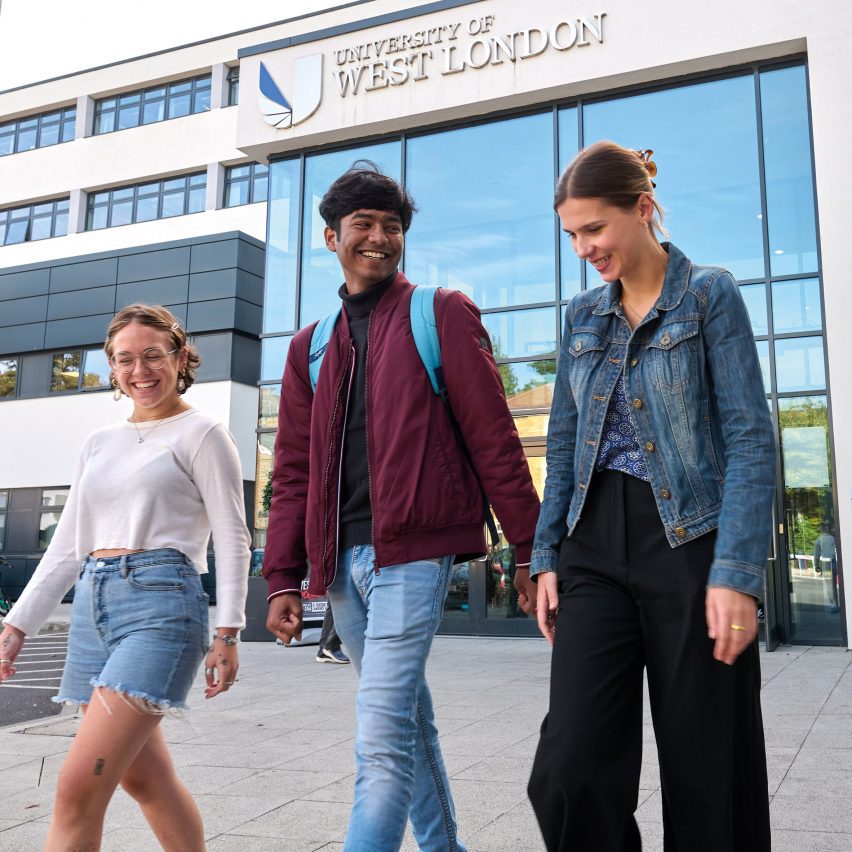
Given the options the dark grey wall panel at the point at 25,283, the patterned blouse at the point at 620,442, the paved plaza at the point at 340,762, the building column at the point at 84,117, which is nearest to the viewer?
the patterned blouse at the point at 620,442

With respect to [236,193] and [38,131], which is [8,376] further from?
[38,131]

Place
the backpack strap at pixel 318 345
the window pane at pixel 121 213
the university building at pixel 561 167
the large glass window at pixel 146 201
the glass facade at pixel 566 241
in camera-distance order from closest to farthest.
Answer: the backpack strap at pixel 318 345 < the university building at pixel 561 167 < the glass facade at pixel 566 241 < the large glass window at pixel 146 201 < the window pane at pixel 121 213

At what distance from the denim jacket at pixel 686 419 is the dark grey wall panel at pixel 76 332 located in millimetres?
22361

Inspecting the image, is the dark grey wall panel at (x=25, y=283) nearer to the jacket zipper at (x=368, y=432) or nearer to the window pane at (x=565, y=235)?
the window pane at (x=565, y=235)

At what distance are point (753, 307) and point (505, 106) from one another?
4552 millimetres

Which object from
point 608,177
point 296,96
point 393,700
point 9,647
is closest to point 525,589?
point 393,700

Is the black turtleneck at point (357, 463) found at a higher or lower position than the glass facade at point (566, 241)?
lower

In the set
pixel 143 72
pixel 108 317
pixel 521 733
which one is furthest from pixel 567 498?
pixel 143 72

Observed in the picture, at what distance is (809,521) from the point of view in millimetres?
11633

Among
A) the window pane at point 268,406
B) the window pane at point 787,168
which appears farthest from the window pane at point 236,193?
the window pane at point 787,168

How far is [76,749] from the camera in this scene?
2.50 meters

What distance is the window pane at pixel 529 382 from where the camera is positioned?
13.0 meters

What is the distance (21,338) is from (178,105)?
7.49 m

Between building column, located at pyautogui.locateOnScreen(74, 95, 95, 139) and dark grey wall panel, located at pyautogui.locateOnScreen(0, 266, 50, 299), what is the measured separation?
4579mm
